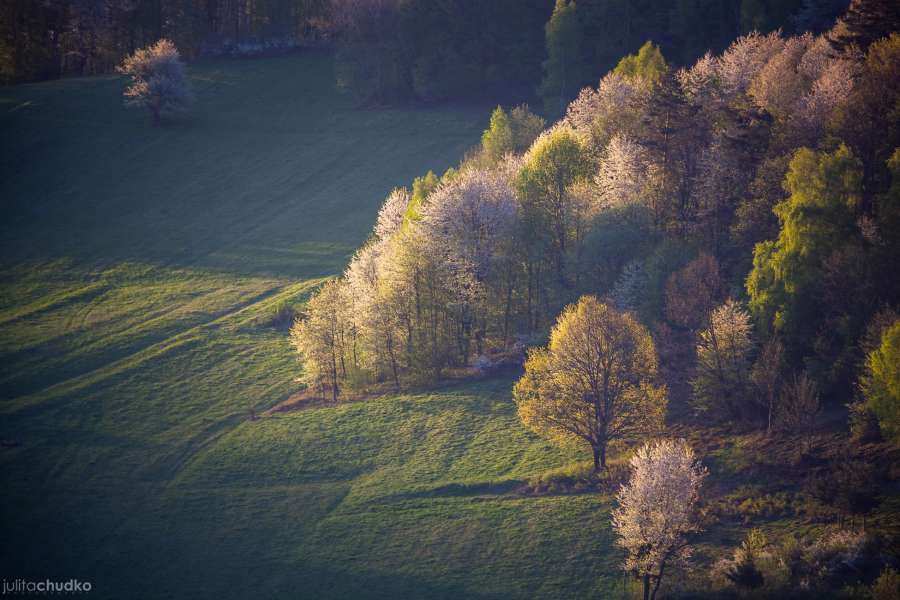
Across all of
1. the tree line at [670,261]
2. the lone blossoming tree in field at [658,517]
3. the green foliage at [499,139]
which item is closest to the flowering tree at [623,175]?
the tree line at [670,261]

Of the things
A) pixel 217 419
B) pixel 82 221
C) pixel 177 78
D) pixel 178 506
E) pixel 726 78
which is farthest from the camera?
pixel 177 78

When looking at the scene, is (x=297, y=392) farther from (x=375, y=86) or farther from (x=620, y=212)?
(x=375, y=86)

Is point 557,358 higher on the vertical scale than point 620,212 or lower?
lower

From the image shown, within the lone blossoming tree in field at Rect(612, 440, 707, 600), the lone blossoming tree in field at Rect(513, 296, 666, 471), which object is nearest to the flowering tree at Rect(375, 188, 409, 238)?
the lone blossoming tree in field at Rect(513, 296, 666, 471)

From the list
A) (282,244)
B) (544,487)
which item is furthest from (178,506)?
(282,244)

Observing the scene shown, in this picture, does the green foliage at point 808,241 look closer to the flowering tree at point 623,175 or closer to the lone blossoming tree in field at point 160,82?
the flowering tree at point 623,175

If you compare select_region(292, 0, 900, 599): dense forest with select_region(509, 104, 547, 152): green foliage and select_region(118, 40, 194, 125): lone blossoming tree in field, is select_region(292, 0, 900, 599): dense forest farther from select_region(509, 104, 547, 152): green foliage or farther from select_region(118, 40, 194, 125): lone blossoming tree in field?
select_region(118, 40, 194, 125): lone blossoming tree in field

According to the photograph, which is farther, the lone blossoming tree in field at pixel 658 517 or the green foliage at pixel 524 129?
the green foliage at pixel 524 129

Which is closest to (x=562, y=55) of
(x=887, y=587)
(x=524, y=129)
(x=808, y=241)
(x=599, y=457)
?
(x=524, y=129)
